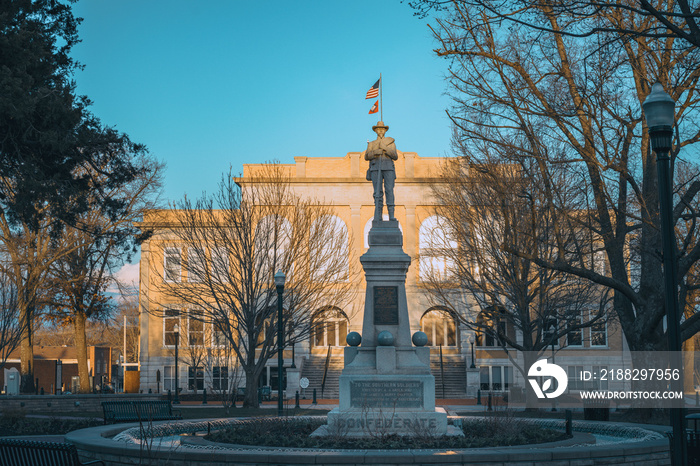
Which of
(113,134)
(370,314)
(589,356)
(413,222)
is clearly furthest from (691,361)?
(113,134)

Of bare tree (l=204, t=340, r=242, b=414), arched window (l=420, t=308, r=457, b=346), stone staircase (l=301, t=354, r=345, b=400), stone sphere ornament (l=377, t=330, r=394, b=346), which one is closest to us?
stone sphere ornament (l=377, t=330, r=394, b=346)

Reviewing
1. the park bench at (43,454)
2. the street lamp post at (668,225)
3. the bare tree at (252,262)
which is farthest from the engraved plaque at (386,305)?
the bare tree at (252,262)

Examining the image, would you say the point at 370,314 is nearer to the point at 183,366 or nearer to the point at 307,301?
the point at 307,301

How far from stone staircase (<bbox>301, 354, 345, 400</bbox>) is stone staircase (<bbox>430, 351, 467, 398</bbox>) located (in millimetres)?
5787

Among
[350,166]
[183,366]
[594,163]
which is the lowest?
[183,366]

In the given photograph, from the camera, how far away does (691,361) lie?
46.5 meters

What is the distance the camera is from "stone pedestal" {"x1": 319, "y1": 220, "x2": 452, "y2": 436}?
49.1 feet

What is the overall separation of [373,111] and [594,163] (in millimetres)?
7717

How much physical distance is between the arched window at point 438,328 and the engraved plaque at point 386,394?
36.1m

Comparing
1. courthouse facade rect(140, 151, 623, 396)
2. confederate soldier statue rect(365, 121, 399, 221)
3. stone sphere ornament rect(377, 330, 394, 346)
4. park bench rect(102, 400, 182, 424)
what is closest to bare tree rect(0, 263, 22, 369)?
park bench rect(102, 400, 182, 424)

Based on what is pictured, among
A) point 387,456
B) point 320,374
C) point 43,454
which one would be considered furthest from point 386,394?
point 320,374

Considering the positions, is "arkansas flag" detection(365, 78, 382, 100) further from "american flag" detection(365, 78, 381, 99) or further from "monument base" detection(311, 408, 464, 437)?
"monument base" detection(311, 408, 464, 437)

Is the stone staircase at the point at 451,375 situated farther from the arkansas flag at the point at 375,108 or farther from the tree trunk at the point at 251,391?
the arkansas flag at the point at 375,108

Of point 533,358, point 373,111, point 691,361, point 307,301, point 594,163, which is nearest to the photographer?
point 594,163
